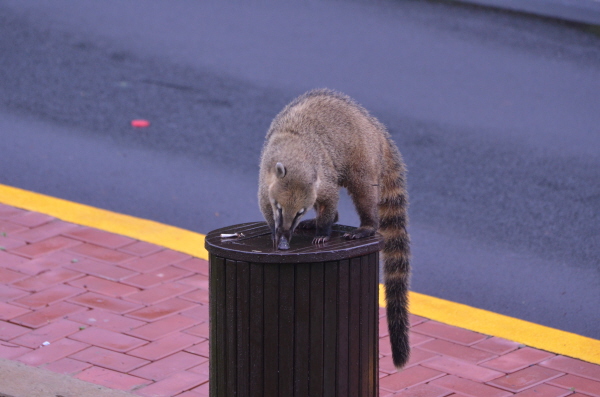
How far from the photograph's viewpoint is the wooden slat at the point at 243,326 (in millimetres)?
3146

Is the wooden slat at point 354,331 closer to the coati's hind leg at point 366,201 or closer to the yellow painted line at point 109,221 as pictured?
the coati's hind leg at point 366,201

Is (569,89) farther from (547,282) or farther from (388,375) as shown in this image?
(388,375)

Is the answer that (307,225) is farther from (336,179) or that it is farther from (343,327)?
(343,327)

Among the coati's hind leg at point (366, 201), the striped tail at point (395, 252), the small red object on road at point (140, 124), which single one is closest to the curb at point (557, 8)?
the small red object on road at point (140, 124)

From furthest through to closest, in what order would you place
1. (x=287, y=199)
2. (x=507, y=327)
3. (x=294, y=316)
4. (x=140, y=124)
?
(x=140, y=124)
(x=507, y=327)
(x=287, y=199)
(x=294, y=316)

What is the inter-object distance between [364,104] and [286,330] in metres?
5.61

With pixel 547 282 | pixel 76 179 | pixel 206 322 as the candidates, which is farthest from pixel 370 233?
pixel 76 179

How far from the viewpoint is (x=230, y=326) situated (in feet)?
10.6

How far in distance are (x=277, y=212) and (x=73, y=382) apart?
1.58 m

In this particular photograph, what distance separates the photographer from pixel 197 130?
8008 mm

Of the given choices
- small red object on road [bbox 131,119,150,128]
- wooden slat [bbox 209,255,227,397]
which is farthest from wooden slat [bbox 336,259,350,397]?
small red object on road [bbox 131,119,150,128]

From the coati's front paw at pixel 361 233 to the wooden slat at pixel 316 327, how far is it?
1.37 ft

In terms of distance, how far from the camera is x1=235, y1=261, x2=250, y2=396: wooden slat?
3146 mm

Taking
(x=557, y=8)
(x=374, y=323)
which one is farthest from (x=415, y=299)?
(x=557, y=8)
